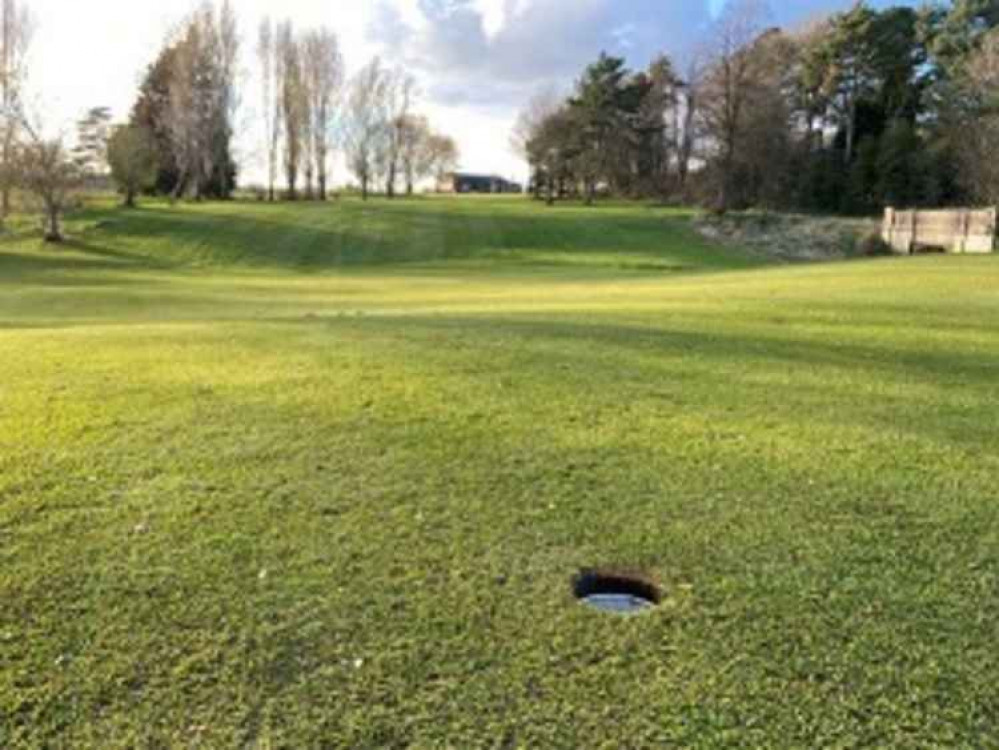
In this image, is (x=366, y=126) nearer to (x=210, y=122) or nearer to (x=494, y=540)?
(x=210, y=122)

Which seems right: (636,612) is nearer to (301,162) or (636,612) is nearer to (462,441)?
(462,441)

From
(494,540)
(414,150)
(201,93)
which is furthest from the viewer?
(414,150)

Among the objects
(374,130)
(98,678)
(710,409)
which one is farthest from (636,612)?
(374,130)

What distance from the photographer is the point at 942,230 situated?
93.4 ft

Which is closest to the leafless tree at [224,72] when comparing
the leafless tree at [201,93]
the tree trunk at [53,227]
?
the leafless tree at [201,93]

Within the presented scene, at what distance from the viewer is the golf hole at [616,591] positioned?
3.44 m

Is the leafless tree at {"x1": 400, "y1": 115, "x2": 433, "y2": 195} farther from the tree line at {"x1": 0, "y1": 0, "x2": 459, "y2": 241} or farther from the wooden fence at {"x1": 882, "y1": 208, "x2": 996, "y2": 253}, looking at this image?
the wooden fence at {"x1": 882, "y1": 208, "x2": 996, "y2": 253}

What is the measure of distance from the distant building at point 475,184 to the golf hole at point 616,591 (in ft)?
331

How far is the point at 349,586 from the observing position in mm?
3506

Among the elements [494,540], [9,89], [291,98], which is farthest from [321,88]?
[494,540]

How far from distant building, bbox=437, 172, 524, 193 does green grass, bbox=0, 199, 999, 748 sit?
9730cm

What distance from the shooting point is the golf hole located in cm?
344

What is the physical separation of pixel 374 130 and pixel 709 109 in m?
31.6

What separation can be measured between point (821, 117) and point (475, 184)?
6075 cm
